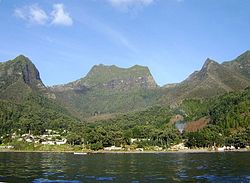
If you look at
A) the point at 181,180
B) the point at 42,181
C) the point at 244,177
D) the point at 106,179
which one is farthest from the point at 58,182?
the point at 244,177

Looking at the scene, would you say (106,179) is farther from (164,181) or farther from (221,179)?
(221,179)

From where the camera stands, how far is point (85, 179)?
7819 centimetres

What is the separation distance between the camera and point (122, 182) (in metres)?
72.6

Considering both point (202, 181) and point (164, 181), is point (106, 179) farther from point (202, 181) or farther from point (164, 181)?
point (202, 181)

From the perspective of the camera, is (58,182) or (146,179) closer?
(58,182)

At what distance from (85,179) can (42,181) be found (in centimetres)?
912

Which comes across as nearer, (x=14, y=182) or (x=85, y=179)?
(x=14, y=182)

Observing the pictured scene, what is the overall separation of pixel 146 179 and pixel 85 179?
13.0 m

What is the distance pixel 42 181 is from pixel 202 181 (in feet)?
106

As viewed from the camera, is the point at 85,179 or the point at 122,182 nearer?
the point at 122,182

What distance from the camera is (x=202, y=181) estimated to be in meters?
73.1

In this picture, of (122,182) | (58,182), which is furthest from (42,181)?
(122,182)

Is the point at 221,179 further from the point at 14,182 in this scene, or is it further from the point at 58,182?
the point at 14,182

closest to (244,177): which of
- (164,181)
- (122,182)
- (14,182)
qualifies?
(164,181)
